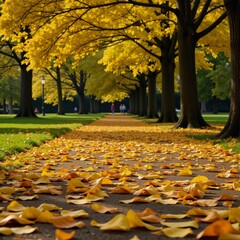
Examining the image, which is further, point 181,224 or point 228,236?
point 181,224

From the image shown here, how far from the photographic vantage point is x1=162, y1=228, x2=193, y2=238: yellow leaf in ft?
9.94

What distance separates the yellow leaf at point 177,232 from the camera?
303cm

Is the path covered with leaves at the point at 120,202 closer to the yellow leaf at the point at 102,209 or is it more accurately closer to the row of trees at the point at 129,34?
the yellow leaf at the point at 102,209

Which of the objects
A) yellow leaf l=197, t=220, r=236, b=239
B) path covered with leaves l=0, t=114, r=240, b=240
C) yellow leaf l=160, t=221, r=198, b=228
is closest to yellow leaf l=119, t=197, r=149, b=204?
path covered with leaves l=0, t=114, r=240, b=240

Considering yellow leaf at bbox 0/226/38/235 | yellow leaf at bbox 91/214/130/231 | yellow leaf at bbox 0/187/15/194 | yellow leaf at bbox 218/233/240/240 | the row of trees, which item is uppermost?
the row of trees

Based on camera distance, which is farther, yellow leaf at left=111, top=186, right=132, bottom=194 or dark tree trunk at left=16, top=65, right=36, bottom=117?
dark tree trunk at left=16, top=65, right=36, bottom=117

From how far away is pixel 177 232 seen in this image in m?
3.09

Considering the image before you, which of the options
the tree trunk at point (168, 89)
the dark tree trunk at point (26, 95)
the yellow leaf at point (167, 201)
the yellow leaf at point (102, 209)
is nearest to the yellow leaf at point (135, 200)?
the yellow leaf at point (167, 201)

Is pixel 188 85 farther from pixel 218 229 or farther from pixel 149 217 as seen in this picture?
pixel 218 229

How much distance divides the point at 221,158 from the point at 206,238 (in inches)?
216

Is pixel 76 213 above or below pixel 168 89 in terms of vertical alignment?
below

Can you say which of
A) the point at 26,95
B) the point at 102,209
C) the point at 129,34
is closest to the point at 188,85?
the point at 129,34

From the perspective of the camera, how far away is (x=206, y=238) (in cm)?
290

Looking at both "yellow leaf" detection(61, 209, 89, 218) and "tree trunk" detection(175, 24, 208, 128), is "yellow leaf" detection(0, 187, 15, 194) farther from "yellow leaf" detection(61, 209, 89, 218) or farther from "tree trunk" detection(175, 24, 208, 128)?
"tree trunk" detection(175, 24, 208, 128)
